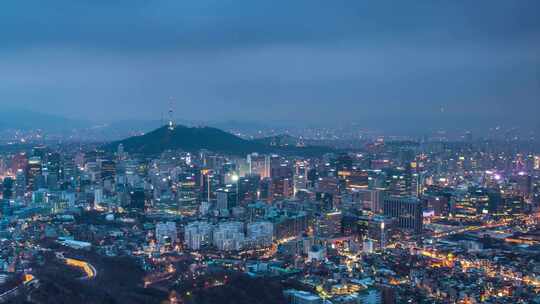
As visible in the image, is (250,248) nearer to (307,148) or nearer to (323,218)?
(323,218)

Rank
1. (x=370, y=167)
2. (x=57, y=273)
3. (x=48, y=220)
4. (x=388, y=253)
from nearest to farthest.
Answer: (x=57, y=273)
(x=388, y=253)
(x=48, y=220)
(x=370, y=167)

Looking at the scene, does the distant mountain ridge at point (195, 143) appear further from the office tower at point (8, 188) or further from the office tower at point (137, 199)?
the office tower at point (137, 199)

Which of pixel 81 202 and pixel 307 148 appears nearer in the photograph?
pixel 81 202

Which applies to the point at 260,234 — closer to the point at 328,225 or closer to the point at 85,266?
the point at 328,225

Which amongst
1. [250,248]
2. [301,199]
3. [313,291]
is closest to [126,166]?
[301,199]

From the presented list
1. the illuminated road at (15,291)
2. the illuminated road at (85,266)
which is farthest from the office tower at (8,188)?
the illuminated road at (15,291)

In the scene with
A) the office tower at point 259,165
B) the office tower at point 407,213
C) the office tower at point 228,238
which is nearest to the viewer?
the office tower at point 228,238

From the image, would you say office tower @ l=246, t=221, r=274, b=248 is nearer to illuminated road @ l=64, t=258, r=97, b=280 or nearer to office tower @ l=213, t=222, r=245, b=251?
office tower @ l=213, t=222, r=245, b=251
